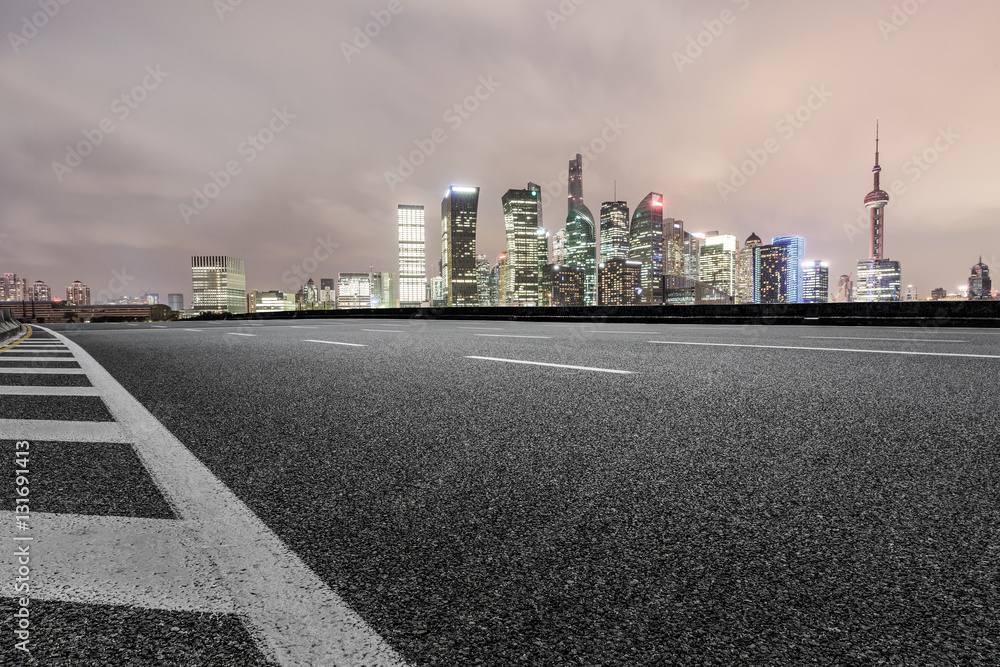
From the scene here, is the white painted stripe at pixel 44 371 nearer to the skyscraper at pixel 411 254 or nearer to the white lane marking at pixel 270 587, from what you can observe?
the white lane marking at pixel 270 587

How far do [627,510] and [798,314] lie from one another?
17082mm

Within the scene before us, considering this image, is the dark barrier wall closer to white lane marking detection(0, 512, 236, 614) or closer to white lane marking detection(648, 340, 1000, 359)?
white lane marking detection(648, 340, 1000, 359)

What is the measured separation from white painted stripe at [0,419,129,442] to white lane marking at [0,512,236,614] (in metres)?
1.26

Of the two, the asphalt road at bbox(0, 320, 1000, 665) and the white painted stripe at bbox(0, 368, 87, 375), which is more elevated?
the white painted stripe at bbox(0, 368, 87, 375)

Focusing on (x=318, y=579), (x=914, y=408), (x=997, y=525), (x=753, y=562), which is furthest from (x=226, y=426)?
(x=914, y=408)

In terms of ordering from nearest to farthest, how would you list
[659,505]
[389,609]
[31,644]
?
[31,644], [389,609], [659,505]

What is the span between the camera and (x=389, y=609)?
132 centimetres

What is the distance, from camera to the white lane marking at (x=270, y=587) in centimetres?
116

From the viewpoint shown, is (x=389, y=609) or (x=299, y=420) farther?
(x=299, y=420)

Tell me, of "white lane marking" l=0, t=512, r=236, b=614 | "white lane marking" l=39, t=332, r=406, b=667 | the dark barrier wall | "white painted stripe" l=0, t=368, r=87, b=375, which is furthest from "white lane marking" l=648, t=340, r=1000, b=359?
the dark barrier wall

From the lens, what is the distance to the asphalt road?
1230 millimetres

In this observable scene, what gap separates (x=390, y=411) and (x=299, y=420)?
0.58 metres

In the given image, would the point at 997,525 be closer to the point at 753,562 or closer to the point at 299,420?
the point at 753,562

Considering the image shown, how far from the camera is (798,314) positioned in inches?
656
